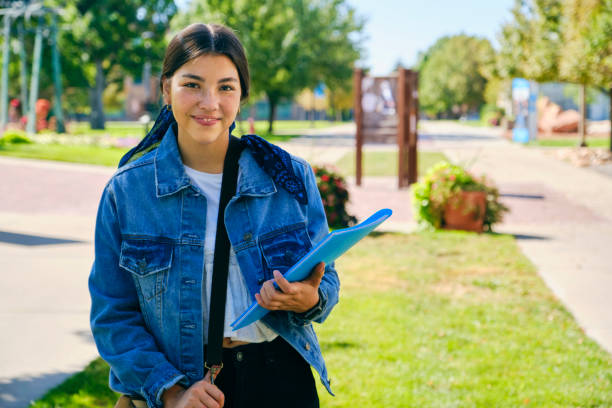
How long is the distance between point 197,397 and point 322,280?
47 centimetres

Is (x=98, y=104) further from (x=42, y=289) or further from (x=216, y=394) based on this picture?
(x=216, y=394)

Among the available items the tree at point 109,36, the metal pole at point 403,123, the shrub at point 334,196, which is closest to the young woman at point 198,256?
the shrub at point 334,196

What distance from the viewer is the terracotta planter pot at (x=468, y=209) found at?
9016 mm

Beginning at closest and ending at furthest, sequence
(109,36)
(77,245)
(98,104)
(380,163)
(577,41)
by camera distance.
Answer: (77,245), (577,41), (380,163), (109,36), (98,104)

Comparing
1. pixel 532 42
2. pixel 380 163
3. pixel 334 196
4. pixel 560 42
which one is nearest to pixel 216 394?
pixel 334 196

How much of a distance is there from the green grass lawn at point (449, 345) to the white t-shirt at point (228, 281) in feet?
7.30

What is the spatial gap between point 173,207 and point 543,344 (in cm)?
376

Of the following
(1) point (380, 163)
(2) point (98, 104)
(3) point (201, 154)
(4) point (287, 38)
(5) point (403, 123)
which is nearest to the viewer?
(3) point (201, 154)

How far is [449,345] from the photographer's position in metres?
4.74

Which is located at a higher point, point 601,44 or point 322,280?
point 601,44

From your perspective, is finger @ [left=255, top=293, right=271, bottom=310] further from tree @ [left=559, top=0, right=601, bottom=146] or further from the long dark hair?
tree @ [left=559, top=0, right=601, bottom=146]

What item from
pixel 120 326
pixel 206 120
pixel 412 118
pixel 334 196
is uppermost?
pixel 412 118

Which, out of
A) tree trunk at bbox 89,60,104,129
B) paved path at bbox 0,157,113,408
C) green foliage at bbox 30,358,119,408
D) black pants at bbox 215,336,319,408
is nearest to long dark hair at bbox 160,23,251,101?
black pants at bbox 215,336,319,408

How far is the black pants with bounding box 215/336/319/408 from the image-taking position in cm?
184
